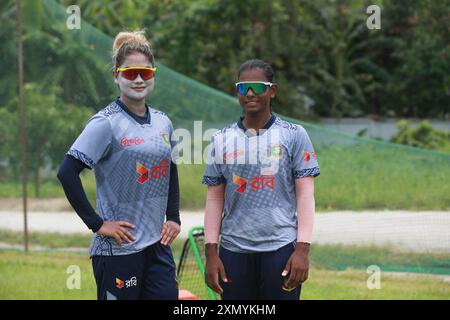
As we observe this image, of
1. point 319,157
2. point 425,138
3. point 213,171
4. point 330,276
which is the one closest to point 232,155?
point 213,171

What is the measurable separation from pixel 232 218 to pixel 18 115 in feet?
17.6

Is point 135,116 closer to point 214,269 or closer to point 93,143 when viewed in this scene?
point 93,143

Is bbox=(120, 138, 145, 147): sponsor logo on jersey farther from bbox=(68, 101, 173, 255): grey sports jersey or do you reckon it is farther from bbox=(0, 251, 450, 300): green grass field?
bbox=(0, 251, 450, 300): green grass field

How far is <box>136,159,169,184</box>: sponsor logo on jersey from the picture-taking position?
14.4 ft

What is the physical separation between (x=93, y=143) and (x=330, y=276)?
4.26 metres

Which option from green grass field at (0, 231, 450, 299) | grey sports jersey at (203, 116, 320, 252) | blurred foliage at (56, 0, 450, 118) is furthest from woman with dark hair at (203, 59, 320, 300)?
blurred foliage at (56, 0, 450, 118)

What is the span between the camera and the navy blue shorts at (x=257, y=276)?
429cm

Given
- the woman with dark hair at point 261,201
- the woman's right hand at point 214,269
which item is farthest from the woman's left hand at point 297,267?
the woman's right hand at point 214,269

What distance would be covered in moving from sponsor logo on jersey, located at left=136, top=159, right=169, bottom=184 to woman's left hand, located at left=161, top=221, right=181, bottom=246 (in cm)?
28

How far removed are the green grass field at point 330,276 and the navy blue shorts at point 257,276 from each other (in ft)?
8.73

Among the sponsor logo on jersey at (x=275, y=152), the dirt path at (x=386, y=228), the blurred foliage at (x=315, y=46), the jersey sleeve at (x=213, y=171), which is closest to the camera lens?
the sponsor logo on jersey at (x=275, y=152)

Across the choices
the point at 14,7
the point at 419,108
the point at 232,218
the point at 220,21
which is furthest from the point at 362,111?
the point at 232,218

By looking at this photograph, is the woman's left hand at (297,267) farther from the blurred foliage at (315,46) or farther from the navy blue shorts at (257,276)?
the blurred foliage at (315,46)
